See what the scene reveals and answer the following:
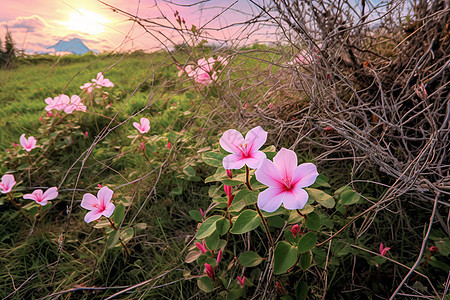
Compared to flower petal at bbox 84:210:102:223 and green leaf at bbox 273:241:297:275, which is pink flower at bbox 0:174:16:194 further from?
green leaf at bbox 273:241:297:275

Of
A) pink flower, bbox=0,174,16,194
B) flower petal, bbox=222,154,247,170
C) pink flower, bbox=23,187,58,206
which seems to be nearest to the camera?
flower petal, bbox=222,154,247,170

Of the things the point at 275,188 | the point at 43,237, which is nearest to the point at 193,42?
the point at 275,188

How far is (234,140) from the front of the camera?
2.81 ft

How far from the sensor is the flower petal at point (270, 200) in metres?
0.68

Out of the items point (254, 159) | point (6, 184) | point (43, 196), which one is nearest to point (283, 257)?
point (254, 159)

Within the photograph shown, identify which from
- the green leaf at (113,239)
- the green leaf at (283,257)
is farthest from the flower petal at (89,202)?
the green leaf at (283,257)

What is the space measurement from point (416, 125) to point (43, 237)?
2145 millimetres

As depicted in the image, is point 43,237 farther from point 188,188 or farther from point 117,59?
point 117,59

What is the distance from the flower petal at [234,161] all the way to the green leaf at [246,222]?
180 mm

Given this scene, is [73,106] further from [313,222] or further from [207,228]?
[313,222]

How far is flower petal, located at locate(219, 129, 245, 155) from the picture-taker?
833 millimetres

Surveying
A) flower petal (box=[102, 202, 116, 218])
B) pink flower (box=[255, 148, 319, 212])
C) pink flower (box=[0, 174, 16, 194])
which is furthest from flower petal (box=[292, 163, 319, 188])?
pink flower (box=[0, 174, 16, 194])

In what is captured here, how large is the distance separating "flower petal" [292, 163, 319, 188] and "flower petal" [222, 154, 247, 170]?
15cm

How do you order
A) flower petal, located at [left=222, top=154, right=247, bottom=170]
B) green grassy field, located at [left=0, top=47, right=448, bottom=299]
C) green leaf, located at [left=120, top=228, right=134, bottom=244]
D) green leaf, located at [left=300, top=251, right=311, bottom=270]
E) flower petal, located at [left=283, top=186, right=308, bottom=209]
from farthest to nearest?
1. green leaf, located at [left=120, top=228, right=134, bottom=244]
2. green grassy field, located at [left=0, top=47, right=448, bottom=299]
3. green leaf, located at [left=300, top=251, right=311, bottom=270]
4. flower petal, located at [left=222, top=154, right=247, bottom=170]
5. flower petal, located at [left=283, top=186, right=308, bottom=209]
